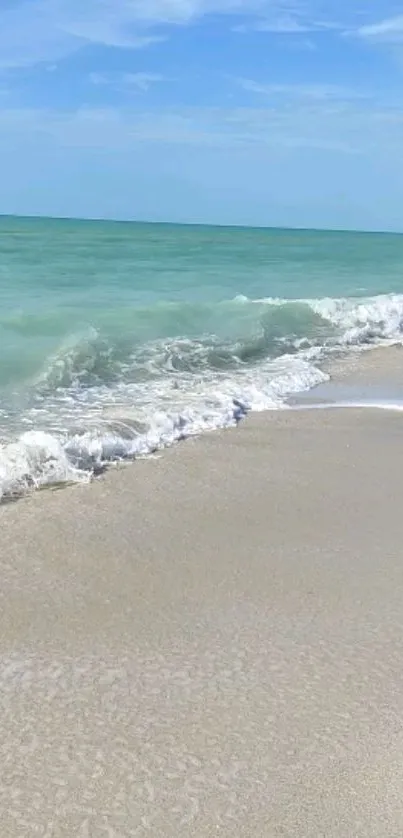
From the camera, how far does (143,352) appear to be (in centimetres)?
1181

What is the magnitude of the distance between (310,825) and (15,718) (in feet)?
3.28

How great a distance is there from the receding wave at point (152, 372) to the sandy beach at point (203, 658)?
0.54 metres

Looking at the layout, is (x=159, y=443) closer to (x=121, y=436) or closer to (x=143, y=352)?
(x=121, y=436)

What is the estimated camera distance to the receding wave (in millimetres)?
6316

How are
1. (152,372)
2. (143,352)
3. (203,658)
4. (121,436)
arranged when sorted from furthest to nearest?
(143,352)
(152,372)
(121,436)
(203,658)

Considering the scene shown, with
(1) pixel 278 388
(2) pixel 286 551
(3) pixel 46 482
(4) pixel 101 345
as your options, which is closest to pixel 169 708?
(2) pixel 286 551

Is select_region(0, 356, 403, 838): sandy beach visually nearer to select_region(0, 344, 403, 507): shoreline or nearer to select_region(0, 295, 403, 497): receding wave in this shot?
select_region(0, 344, 403, 507): shoreline

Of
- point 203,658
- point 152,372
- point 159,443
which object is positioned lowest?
point 203,658

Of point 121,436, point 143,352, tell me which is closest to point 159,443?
point 121,436

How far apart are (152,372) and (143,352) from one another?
4.76 feet

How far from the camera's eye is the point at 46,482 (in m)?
5.67

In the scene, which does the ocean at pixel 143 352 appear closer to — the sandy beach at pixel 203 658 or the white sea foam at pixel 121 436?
the white sea foam at pixel 121 436

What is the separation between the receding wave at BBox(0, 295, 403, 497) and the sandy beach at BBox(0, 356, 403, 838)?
1.76 ft

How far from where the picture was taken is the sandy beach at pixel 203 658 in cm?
271
